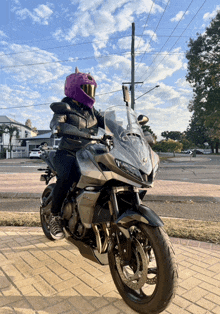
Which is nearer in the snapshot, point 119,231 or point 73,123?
point 119,231

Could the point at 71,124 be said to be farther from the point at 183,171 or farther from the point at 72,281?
the point at 183,171

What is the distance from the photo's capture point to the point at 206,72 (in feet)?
117

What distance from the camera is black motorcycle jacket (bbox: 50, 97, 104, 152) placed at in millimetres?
2422

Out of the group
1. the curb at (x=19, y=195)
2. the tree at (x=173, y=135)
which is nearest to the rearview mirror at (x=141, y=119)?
the curb at (x=19, y=195)

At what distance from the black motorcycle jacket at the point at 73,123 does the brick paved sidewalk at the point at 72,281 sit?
4.61 feet

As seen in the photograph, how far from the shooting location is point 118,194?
93.9 inches

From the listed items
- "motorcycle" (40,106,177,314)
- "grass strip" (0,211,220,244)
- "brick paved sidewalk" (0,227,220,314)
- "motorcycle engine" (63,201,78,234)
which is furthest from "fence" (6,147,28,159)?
"motorcycle" (40,106,177,314)

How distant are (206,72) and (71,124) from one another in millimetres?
37532

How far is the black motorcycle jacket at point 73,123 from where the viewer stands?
2.42 m

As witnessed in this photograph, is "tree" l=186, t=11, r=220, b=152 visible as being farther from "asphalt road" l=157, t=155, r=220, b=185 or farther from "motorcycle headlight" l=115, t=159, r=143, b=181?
"motorcycle headlight" l=115, t=159, r=143, b=181

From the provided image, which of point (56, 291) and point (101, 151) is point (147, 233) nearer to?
point (101, 151)

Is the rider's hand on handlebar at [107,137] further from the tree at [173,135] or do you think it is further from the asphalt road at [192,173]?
the tree at [173,135]

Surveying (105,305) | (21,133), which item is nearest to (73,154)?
(105,305)

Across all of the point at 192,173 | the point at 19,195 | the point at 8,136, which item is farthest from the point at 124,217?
the point at 8,136
